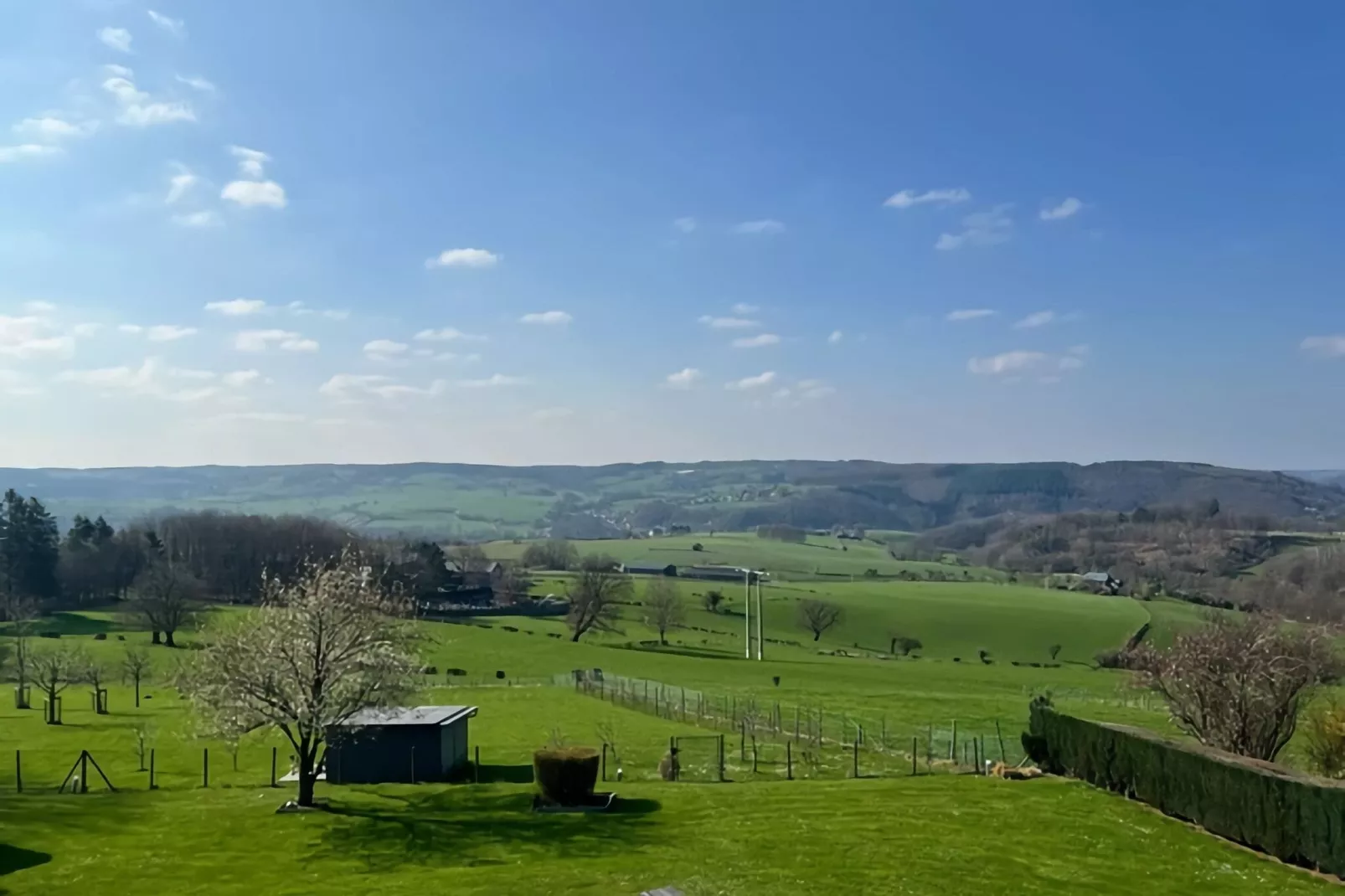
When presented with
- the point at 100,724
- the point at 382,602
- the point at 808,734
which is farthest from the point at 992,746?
the point at 100,724

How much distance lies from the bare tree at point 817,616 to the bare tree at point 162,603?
67.5 meters

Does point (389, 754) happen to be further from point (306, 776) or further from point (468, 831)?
point (468, 831)

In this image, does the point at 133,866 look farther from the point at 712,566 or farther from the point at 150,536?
the point at 712,566

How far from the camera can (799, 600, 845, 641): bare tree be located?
12412 cm

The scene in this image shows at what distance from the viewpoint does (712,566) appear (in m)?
198

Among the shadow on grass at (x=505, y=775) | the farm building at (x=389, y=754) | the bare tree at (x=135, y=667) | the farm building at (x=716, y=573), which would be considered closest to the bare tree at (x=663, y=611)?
the bare tree at (x=135, y=667)

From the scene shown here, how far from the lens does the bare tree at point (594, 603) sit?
111688 mm

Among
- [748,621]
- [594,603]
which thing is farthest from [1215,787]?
[748,621]

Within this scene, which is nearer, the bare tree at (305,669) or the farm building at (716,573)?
the bare tree at (305,669)

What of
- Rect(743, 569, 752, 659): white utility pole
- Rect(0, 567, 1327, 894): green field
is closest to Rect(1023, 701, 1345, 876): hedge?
Rect(0, 567, 1327, 894): green field

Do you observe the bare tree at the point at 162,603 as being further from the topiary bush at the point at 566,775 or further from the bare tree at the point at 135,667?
the topiary bush at the point at 566,775

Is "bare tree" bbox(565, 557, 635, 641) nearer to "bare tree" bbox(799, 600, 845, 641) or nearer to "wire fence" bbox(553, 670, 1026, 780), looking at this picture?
"bare tree" bbox(799, 600, 845, 641)

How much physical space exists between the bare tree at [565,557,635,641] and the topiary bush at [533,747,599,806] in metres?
75.9

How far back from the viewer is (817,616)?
124938 mm
